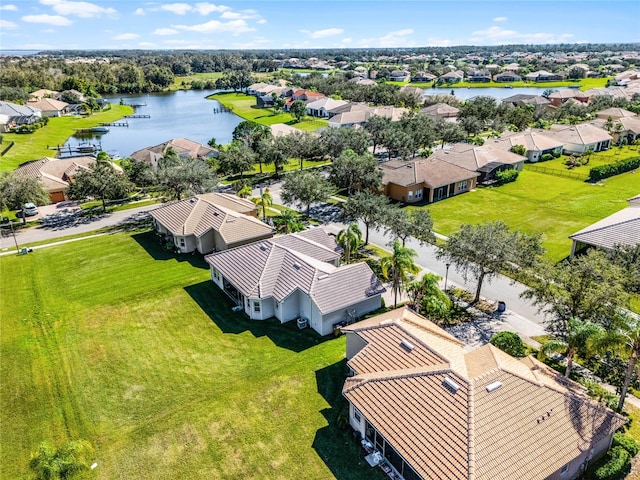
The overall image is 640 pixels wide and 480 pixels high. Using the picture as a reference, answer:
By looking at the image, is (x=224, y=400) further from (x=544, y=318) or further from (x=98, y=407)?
(x=544, y=318)

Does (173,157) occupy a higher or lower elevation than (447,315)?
higher

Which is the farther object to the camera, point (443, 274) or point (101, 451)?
point (443, 274)

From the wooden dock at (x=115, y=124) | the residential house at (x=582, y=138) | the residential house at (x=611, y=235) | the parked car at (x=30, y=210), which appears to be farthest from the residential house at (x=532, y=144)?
the wooden dock at (x=115, y=124)

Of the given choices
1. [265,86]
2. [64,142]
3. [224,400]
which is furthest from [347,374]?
[265,86]

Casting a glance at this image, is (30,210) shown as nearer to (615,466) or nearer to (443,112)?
(615,466)

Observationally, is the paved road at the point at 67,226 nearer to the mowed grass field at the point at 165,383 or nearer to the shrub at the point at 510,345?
the mowed grass field at the point at 165,383

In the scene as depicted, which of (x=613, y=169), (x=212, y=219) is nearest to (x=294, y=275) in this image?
(x=212, y=219)

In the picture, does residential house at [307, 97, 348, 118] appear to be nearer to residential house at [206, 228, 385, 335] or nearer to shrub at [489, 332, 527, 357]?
residential house at [206, 228, 385, 335]
